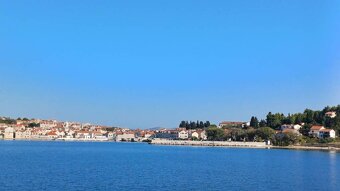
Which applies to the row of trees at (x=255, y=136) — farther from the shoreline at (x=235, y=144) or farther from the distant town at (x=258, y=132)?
the shoreline at (x=235, y=144)

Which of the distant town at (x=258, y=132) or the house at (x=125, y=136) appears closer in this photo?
the distant town at (x=258, y=132)

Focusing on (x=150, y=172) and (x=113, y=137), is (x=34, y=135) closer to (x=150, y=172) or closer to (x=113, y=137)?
(x=113, y=137)

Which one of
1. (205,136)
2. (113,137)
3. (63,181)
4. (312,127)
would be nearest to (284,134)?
(312,127)

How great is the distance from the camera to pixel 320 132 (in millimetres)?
94125

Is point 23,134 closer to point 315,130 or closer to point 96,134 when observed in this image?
point 96,134

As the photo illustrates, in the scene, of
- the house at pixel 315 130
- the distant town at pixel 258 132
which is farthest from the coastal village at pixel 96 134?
the house at pixel 315 130

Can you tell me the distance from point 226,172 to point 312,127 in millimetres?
67971

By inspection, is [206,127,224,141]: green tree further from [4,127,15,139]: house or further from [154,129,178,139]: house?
[4,127,15,139]: house

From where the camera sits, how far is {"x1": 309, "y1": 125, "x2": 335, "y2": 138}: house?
92000 millimetres

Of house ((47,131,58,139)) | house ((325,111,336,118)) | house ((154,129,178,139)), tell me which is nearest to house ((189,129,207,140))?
house ((154,129,178,139))

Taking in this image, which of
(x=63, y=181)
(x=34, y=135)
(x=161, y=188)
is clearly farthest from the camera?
(x=34, y=135)

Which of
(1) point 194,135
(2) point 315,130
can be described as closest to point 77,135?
(1) point 194,135

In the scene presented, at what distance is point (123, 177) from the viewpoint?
1218 inches

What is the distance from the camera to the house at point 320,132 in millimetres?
92000
